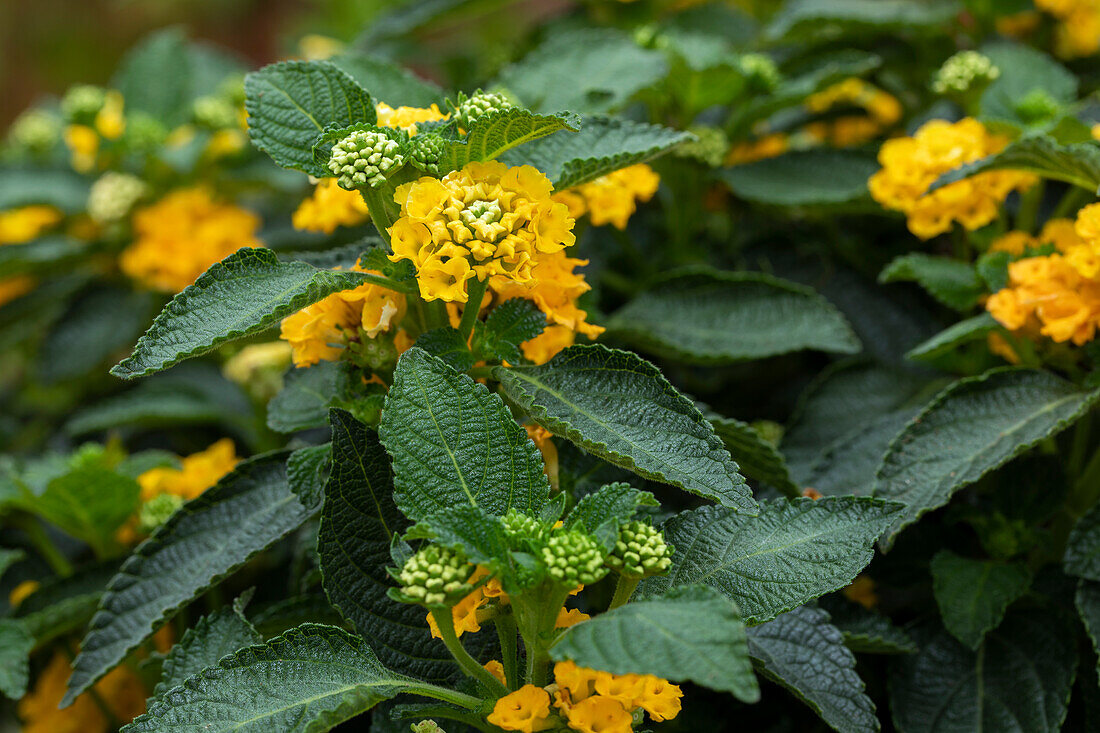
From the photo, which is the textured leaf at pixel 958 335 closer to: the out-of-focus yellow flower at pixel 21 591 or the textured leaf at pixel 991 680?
the textured leaf at pixel 991 680

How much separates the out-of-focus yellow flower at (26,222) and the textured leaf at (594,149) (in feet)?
3.54

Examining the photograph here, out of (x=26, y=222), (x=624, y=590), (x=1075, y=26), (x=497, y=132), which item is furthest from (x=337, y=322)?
(x=1075, y=26)

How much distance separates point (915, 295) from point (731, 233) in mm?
304

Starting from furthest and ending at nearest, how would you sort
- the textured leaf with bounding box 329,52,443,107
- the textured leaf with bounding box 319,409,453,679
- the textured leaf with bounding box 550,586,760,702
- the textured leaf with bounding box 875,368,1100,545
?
the textured leaf with bounding box 329,52,443,107 → the textured leaf with bounding box 875,368,1100,545 → the textured leaf with bounding box 319,409,453,679 → the textured leaf with bounding box 550,586,760,702

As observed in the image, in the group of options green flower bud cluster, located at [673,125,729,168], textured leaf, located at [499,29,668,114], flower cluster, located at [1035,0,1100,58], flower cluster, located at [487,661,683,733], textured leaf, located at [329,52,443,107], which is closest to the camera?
flower cluster, located at [487,661,683,733]

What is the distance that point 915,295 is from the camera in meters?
1.25

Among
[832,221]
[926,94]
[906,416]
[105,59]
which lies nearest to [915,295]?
[832,221]

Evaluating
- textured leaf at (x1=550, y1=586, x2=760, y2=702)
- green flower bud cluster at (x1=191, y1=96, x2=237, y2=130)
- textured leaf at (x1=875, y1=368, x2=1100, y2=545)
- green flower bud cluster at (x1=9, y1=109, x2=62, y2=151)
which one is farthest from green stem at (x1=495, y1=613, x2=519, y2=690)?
green flower bud cluster at (x1=9, y1=109, x2=62, y2=151)

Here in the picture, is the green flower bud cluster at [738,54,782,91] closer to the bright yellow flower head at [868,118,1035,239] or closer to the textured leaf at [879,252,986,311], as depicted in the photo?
the bright yellow flower head at [868,118,1035,239]

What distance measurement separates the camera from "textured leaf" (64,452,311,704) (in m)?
0.83

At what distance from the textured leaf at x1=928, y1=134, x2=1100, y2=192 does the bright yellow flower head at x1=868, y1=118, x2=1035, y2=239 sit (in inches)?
3.0

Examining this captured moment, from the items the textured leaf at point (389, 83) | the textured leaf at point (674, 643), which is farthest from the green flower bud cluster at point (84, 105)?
the textured leaf at point (674, 643)

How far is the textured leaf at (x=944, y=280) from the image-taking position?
39.9 inches

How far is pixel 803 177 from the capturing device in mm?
1247
